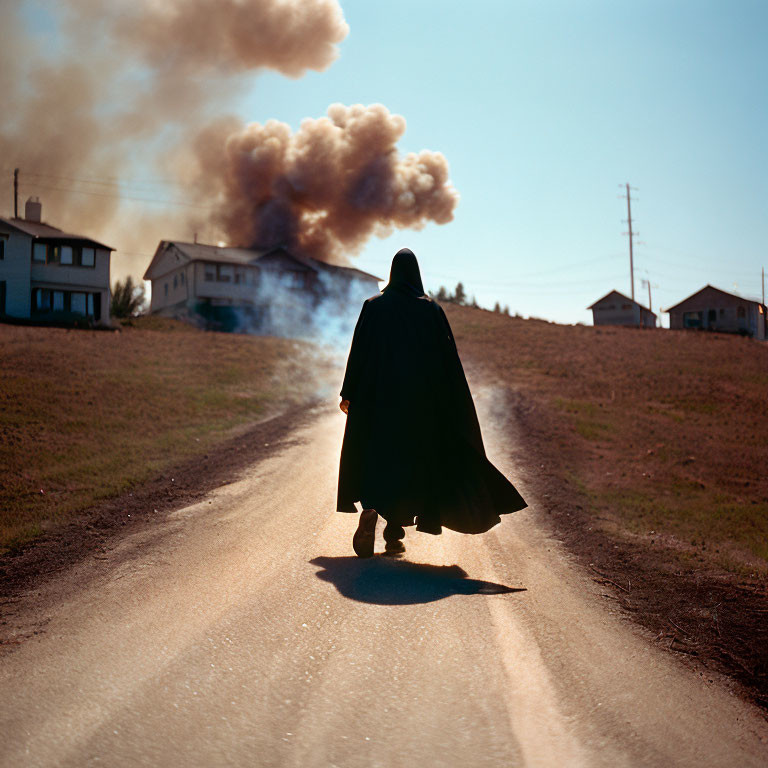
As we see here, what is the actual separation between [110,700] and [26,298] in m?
41.3

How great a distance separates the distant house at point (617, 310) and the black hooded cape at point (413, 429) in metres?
69.7

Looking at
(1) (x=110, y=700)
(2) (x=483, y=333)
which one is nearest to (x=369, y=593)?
(1) (x=110, y=700)

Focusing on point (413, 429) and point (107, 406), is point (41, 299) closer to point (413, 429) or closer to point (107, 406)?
point (107, 406)

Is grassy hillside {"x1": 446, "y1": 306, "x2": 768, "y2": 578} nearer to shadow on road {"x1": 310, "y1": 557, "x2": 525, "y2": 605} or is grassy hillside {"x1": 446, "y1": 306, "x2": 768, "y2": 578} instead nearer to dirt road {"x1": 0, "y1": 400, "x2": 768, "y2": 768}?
shadow on road {"x1": 310, "y1": 557, "x2": 525, "y2": 605}

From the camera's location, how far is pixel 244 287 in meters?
50.9

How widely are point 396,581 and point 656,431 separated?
13617 millimetres

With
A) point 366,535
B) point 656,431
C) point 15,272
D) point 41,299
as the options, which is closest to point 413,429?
point 366,535

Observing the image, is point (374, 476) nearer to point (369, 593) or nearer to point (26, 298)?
point (369, 593)

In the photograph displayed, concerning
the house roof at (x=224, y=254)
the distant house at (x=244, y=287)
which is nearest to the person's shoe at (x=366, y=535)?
the distant house at (x=244, y=287)

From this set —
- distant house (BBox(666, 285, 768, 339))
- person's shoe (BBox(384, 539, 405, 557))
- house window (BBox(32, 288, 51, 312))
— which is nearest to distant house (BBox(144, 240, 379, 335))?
house window (BBox(32, 288, 51, 312))

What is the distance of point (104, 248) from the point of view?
140ft

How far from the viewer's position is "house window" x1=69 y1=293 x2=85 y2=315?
41.3 meters

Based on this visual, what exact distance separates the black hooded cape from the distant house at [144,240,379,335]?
38.9 metres

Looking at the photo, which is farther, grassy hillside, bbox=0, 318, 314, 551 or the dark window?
the dark window
